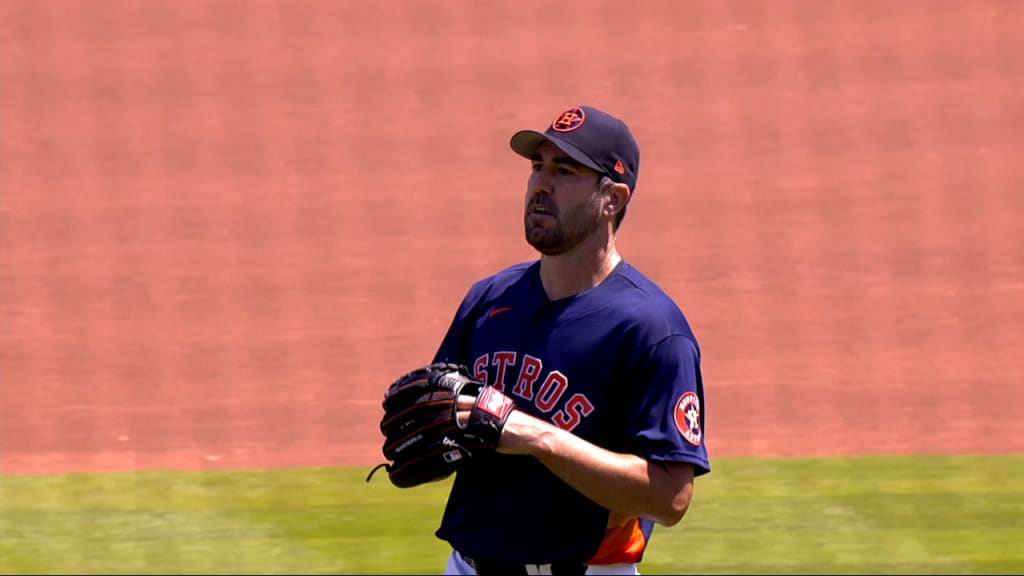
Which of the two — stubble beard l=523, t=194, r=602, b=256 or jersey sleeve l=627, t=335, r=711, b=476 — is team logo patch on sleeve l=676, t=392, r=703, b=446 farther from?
stubble beard l=523, t=194, r=602, b=256

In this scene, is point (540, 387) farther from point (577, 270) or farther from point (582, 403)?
point (577, 270)

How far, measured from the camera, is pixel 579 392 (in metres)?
3.29

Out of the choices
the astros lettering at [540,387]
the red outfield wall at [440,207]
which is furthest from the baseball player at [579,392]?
the red outfield wall at [440,207]

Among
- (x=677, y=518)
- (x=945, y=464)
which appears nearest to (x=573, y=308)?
(x=677, y=518)

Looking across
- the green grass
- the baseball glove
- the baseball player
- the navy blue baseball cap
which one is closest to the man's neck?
the baseball player

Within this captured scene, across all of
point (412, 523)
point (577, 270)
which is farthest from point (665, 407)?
point (412, 523)

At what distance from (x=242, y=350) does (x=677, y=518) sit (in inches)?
312

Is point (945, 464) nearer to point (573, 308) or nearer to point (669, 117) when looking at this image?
point (669, 117)

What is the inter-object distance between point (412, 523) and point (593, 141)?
428cm

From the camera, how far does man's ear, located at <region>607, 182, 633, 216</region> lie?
3457mm

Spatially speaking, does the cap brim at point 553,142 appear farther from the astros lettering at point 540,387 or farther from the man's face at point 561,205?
the astros lettering at point 540,387

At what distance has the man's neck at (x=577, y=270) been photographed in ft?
11.3

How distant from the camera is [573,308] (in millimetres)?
3379

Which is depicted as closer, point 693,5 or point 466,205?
point 466,205
